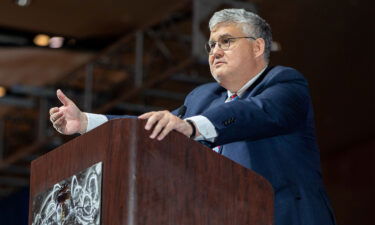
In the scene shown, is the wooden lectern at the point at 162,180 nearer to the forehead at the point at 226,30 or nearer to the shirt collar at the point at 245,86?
the shirt collar at the point at 245,86

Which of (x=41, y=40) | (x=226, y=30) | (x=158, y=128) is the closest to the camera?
(x=158, y=128)

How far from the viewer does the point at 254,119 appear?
174cm

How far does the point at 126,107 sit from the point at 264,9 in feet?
5.40

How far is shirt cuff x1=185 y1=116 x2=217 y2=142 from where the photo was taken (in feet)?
5.50

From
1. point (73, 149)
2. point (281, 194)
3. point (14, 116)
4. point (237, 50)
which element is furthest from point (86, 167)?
point (14, 116)

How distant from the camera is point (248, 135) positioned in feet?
5.72

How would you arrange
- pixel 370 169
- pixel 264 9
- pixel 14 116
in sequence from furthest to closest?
pixel 370 169, pixel 14 116, pixel 264 9

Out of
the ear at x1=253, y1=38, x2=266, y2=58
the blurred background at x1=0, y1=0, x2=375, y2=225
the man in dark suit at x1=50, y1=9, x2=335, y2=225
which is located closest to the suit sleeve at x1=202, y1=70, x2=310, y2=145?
the man in dark suit at x1=50, y1=9, x2=335, y2=225

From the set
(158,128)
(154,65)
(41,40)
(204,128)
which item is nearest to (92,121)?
(204,128)

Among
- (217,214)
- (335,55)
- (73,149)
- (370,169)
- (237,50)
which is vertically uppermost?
(335,55)

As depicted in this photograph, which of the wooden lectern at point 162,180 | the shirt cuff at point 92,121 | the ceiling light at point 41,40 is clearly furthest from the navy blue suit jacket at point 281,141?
the ceiling light at point 41,40

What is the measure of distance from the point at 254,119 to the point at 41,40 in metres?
7.30

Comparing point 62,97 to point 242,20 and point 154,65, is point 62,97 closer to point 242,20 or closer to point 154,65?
point 242,20

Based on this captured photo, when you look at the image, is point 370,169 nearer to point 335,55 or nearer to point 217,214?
point 335,55
